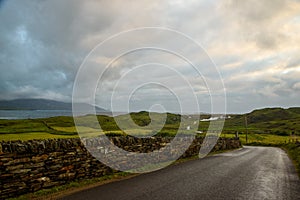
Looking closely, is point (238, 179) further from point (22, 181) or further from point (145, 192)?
point (22, 181)

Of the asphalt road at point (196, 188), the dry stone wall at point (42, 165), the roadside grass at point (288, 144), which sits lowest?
the roadside grass at point (288, 144)

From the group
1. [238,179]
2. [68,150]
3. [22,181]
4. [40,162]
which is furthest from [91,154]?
[238,179]

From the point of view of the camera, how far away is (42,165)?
8.03 m

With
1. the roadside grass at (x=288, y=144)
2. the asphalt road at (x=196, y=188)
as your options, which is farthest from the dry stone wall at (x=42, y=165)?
the roadside grass at (x=288, y=144)

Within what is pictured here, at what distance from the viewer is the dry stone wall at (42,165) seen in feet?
23.5

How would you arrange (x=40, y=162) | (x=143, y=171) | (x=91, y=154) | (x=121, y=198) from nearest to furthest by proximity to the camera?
1. (x=121, y=198)
2. (x=40, y=162)
3. (x=91, y=154)
4. (x=143, y=171)

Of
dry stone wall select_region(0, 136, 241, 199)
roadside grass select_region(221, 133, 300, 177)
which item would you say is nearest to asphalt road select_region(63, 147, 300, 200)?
dry stone wall select_region(0, 136, 241, 199)

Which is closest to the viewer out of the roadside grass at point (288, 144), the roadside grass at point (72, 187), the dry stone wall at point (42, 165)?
the dry stone wall at point (42, 165)

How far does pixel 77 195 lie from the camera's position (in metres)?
7.38

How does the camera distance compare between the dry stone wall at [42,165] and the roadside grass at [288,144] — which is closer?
the dry stone wall at [42,165]

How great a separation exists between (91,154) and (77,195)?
2567 millimetres

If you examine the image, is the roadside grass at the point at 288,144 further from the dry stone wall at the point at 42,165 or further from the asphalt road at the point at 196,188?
the dry stone wall at the point at 42,165

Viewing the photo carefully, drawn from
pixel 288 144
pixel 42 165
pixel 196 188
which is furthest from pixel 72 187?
pixel 288 144

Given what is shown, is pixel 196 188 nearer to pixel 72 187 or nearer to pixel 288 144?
pixel 72 187
